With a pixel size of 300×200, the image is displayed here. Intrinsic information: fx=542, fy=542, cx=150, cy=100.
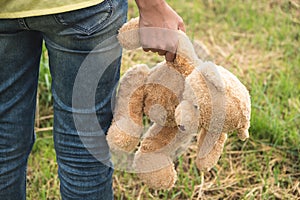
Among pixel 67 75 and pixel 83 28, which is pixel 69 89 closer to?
pixel 67 75

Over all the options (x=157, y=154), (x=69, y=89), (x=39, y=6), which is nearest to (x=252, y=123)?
(x=157, y=154)

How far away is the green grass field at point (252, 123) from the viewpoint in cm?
179

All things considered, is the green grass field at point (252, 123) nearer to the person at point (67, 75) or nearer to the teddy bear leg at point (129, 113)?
the person at point (67, 75)

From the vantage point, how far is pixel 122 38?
1.10m

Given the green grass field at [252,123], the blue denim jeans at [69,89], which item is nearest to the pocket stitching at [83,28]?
the blue denim jeans at [69,89]

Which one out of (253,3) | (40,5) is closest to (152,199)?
(40,5)

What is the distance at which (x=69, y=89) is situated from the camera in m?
1.13

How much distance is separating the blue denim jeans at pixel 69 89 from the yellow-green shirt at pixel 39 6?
0.01m

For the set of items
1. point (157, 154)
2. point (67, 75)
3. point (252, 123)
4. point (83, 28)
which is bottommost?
point (252, 123)

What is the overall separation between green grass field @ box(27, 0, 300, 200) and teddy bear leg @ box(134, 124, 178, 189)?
50cm

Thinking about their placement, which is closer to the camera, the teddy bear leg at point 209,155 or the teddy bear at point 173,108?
the teddy bear at point 173,108

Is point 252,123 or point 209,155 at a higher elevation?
point 209,155

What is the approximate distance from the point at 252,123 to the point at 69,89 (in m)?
1.02

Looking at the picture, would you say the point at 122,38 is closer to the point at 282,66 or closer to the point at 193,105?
the point at 193,105
